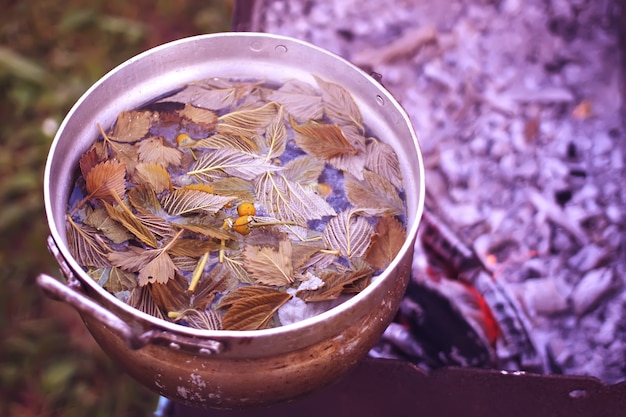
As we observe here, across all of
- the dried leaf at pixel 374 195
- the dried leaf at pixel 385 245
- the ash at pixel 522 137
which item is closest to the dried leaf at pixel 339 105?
the dried leaf at pixel 374 195

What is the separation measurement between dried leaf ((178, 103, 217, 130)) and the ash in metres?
0.54

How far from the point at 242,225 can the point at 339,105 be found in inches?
10.8

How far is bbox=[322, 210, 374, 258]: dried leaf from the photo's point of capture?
36.7 inches

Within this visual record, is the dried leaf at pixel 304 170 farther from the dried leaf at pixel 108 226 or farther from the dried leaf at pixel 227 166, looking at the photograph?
the dried leaf at pixel 108 226

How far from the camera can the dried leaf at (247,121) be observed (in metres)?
1.05

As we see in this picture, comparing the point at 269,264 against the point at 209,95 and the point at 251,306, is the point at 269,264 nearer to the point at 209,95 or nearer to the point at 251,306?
the point at 251,306

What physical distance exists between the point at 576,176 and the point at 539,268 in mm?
269

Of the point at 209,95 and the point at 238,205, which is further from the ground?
the point at 209,95

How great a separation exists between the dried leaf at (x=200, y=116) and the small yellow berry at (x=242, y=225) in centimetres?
21

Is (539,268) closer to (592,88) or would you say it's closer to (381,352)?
(381,352)

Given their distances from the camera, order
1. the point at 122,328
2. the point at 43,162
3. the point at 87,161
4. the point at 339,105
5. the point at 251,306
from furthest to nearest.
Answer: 1. the point at 43,162
2. the point at 339,105
3. the point at 87,161
4. the point at 251,306
5. the point at 122,328

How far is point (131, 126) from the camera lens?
1.03 m

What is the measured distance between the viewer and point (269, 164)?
1013 millimetres

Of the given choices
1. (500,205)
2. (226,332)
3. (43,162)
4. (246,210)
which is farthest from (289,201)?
(43,162)
